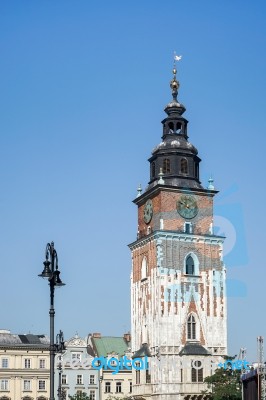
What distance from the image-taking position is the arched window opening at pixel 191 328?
248 ft

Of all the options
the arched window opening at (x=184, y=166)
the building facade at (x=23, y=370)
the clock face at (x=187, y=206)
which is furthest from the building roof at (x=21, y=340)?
the arched window opening at (x=184, y=166)

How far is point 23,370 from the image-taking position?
90.8 meters

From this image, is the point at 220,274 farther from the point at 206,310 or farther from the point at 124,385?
the point at 124,385

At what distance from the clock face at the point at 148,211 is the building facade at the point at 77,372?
20.8 meters

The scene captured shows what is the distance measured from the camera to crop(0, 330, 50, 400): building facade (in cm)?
8994

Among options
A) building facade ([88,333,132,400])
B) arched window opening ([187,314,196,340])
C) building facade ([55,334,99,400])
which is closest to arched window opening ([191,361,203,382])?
arched window opening ([187,314,196,340])

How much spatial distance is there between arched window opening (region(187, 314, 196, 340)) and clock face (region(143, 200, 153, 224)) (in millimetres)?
10572

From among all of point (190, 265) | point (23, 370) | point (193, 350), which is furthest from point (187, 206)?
point (23, 370)

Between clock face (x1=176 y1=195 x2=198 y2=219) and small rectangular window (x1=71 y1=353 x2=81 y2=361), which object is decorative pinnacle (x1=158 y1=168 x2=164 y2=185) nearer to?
clock face (x1=176 y1=195 x2=198 y2=219)

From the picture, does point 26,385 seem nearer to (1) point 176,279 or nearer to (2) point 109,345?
(2) point 109,345

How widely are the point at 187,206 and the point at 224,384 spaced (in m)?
18.1

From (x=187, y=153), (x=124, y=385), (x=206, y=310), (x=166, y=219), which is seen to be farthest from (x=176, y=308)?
(x=124, y=385)

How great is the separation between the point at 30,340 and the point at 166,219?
27.5 metres

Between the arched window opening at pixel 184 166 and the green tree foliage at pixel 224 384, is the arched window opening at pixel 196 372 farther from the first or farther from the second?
the arched window opening at pixel 184 166
